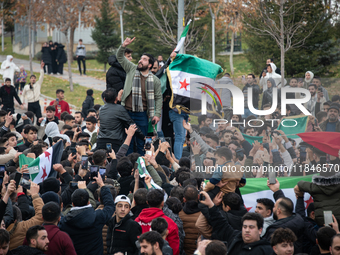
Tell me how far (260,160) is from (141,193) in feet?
5.29

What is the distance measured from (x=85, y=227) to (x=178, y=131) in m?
5.09

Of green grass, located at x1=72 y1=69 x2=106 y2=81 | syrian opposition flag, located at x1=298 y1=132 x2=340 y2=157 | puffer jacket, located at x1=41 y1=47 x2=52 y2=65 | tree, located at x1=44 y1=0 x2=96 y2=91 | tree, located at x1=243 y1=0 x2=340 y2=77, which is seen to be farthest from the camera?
green grass, located at x1=72 y1=69 x2=106 y2=81

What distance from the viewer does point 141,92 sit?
9.41 metres

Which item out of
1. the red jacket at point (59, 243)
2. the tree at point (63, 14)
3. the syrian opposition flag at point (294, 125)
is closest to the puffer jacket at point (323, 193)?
the syrian opposition flag at point (294, 125)

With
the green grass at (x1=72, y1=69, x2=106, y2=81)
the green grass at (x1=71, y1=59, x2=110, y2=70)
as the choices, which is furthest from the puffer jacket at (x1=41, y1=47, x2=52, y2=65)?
the green grass at (x1=71, y1=59, x2=110, y2=70)

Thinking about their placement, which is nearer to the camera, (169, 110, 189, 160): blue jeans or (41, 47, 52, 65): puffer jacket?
(169, 110, 189, 160): blue jeans

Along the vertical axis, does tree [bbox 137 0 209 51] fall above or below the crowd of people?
above

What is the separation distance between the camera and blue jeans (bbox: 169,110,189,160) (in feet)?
33.8

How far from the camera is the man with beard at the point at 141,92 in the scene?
937 centimetres

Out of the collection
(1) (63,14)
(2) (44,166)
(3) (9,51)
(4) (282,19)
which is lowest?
(2) (44,166)

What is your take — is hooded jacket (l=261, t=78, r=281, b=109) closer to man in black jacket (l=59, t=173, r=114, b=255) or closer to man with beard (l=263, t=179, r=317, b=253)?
man with beard (l=263, t=179, r=317, b=253)

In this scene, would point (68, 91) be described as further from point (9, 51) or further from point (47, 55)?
point (9, 51)

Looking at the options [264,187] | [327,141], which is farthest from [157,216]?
[327,141]

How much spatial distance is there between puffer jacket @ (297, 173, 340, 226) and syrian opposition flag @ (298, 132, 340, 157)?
52 cm
